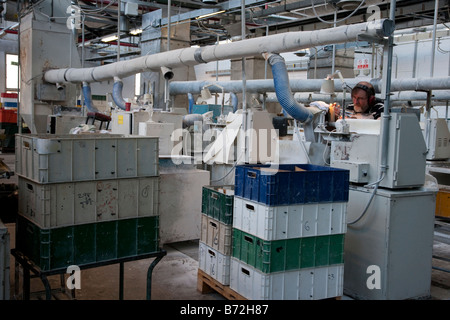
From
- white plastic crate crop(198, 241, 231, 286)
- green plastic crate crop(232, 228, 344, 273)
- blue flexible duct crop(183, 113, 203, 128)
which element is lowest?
white plastic crate crop(198, 241, 231, 286)

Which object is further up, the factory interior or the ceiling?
the ceiling

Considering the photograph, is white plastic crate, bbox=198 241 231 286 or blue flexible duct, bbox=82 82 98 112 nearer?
white plastic crate, bbox=198 241 231 286

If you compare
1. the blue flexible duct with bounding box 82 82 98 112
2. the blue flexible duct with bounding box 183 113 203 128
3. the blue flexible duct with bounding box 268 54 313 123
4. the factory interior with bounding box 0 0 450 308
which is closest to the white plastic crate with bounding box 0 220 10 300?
the factory interior with bounding box 0 0 450 308

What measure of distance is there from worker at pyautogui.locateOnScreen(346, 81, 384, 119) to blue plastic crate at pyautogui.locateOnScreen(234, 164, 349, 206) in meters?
1.40

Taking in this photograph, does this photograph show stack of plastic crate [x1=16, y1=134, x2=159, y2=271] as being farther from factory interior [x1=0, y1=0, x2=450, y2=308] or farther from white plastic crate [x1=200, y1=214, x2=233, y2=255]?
white plastic crate [x1=200, y1=214, x2=233, y2=255]

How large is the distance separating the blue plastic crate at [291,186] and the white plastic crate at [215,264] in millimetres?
574

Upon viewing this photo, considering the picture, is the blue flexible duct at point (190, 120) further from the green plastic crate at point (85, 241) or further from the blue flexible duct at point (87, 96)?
the green plastic crate at point (85, 241)

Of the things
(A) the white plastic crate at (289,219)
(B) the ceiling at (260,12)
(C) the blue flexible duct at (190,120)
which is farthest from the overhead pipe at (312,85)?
(A) the white plastic crate at (289,219)

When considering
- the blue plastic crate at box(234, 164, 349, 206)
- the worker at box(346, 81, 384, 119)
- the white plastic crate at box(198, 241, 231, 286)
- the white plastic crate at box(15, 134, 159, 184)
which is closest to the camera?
the white plastic crate at box(15, 134, 159, 184)

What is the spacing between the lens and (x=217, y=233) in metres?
3.63

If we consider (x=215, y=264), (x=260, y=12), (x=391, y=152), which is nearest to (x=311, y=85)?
(x=260, y=12)

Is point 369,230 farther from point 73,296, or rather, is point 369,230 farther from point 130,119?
point 130,119

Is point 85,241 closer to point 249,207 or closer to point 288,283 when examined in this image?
point 249,207

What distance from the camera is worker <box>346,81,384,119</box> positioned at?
14.5ft
